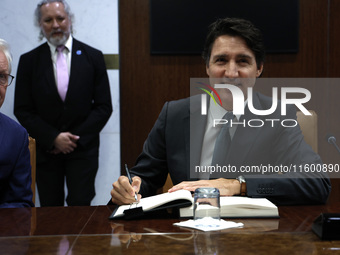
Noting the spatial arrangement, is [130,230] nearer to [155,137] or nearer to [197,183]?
[197,183]

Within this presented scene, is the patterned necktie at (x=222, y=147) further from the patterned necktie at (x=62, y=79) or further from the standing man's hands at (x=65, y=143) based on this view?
the patterned necktie at (x=62, y=79)

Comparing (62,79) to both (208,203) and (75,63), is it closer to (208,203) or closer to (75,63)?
(75,63)

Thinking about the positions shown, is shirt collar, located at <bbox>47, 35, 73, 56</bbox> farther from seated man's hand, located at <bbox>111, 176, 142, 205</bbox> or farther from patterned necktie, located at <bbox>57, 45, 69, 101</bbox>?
seated man's hand, located at <bbox>111, 176, 142, 205</bbox>

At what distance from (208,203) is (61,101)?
7.98 feet

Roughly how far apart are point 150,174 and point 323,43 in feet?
8.76

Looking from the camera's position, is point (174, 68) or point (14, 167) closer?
point (14, 167)

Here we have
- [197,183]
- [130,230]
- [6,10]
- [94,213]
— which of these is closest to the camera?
[130,230]

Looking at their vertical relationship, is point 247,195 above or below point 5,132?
below

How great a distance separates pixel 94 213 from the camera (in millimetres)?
1489

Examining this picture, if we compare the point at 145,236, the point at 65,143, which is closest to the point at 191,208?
the point at 145,236

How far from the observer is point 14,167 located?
185cm

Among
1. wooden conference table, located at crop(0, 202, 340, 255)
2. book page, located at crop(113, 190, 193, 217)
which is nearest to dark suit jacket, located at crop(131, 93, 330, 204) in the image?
book page, located at crop(113, 190, 193, 217)

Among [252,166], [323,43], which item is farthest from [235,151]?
[323,43]

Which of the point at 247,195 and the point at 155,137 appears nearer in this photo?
the point at 247,195
